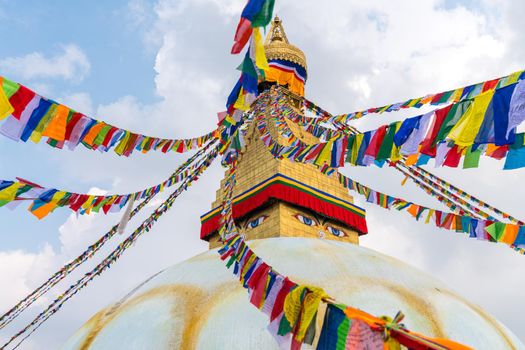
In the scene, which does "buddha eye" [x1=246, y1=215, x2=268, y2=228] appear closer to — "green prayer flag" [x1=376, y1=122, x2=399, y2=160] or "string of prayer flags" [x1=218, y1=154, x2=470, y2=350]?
"string of prayer flags" [x1=218, y1=154, x2=470, y2=350]

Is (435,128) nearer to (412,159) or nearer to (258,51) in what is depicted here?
(412,159)

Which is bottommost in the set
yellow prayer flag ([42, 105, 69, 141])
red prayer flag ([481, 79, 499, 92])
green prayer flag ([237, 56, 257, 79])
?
yellow prayer flag ([42, 105, 69, 141])

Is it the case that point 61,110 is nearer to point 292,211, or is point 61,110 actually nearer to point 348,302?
point 348,302

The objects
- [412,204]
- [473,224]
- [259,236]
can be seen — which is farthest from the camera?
[259,236]

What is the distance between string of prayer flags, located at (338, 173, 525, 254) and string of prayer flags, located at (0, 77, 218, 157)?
16.4 feet

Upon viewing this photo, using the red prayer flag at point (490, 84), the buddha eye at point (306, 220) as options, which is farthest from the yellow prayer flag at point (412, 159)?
the buddha eye at point (306, 220)

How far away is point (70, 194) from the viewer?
4898 millimetres

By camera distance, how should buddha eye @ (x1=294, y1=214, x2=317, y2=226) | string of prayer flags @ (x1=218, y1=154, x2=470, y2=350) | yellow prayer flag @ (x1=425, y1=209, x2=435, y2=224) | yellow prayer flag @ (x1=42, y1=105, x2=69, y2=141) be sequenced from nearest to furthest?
1. string of prayer flags @ (x1=218, y1=154, x2=470, y2=350)
2. yellow prayer flag @ (x1=42, y1=105, x2=69, y2=141)
3. yellow prayer flag @ (x1=425, y1=209, x2=435, y2=224)
4. buddha eye @ (x1=294, y1=214, x2=317, y2=226)

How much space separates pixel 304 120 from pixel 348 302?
491cm

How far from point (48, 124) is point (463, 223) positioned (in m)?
5.72

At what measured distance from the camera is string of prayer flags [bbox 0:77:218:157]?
346cm

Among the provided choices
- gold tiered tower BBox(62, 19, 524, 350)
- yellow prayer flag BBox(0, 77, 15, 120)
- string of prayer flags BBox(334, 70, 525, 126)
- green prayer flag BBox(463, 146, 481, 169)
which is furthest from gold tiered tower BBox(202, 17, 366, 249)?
yellow prayer flag BBox(0, 77, 15, 120)

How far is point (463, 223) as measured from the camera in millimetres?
6066

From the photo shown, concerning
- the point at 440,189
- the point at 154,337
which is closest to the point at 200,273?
the point at 154,337
